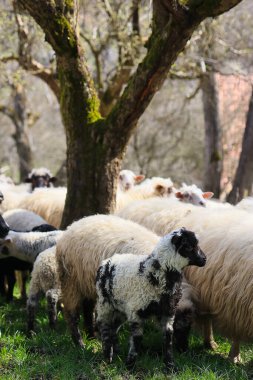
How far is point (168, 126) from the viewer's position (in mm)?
22703

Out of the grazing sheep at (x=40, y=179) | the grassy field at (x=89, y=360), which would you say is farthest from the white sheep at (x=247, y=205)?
the grazing sheep at (x=40, y=179)

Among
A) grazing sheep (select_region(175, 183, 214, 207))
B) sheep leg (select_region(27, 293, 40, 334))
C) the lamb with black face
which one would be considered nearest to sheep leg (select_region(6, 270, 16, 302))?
sheep leg (select_region(27, 293, 40, 334))

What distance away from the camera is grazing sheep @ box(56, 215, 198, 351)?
5.73m

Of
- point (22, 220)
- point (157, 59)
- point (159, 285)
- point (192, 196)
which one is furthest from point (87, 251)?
point (192, 196)

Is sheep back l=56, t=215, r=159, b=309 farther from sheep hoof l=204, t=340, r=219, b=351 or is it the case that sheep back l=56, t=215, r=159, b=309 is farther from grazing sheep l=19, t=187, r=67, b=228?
grazing sheep l=19, t=187, r=67, b=228

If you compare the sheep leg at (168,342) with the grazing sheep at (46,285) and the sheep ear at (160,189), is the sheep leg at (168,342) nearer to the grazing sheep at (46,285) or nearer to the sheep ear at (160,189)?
the grazing sheep at (46,285)

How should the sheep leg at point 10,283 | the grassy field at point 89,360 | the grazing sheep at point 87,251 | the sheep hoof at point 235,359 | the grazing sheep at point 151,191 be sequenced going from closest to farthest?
the grassy field at point 89,360
the sheep hoof at point 235,359
the grazing sheep at point 87,251
the sheep leg at point 10,283
the grazing sheep at point 151,191

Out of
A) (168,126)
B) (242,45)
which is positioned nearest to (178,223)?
(242,45)

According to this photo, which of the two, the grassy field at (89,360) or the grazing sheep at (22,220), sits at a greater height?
the grazing sheep at (22,220)

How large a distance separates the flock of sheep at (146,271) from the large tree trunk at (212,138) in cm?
610

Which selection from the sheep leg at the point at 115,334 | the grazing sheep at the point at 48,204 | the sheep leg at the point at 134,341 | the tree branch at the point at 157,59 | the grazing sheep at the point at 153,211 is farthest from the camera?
the grazing sheep at the point at 48,204

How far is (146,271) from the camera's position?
477 cm

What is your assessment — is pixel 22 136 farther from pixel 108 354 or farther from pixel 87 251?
pixel 108 354

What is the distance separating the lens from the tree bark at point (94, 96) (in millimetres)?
6711
